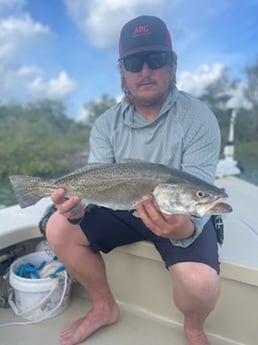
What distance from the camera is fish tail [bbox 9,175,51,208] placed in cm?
149

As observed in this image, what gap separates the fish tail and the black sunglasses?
709 millimetres

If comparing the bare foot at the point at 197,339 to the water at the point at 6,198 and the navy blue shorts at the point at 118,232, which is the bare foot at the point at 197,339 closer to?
the navy blue shorts at the point at 118,232

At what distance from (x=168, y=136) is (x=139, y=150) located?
163mm

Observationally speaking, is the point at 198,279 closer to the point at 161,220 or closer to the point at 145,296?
the point at 161,220

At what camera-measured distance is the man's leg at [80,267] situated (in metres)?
1.69

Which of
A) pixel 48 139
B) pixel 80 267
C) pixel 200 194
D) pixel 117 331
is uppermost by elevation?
pixel 200 194

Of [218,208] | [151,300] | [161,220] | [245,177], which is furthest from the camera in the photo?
[245,177]

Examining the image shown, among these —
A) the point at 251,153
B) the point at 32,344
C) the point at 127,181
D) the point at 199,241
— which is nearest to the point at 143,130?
the point at 127,181

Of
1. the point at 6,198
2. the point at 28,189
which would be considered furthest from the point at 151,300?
the point at 6,198

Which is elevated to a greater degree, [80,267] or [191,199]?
[191,199]

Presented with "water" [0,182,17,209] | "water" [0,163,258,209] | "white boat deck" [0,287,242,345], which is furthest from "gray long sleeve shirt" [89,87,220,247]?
"water" [0,182,17,209]

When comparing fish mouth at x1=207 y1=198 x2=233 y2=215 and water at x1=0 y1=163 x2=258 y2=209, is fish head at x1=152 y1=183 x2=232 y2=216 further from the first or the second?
water at x1=0 y1=163 x2=258 y2=209

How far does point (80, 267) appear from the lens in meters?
1.71

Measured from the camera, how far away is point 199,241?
144 centimetres
